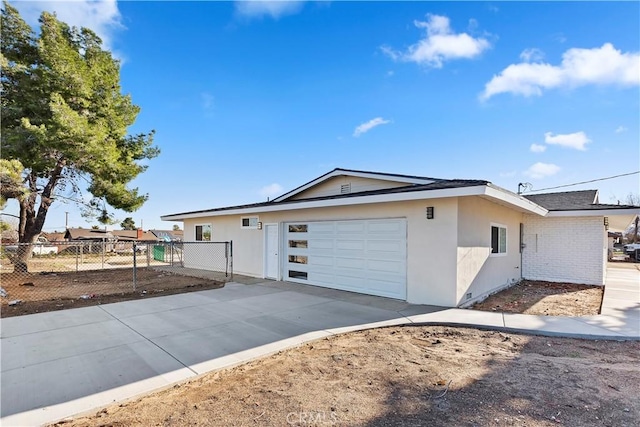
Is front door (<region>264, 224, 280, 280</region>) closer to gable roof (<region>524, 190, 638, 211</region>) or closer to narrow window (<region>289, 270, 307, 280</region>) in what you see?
narrow window (<region>289, 270, 307, 280</region>)

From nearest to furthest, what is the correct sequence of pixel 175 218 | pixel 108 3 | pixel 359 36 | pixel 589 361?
pixel 589 361 < pixel 108 3 < pixel 359 36 < pixel 175 218

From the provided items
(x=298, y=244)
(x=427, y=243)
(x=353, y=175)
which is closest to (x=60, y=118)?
(x=298, y=244)

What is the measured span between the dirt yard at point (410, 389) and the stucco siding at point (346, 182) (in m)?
5.96

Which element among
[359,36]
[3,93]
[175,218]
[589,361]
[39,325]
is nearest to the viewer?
[589,361]

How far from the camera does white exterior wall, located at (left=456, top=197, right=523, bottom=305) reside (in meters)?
7.33

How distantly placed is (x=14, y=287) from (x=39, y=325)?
255 inches

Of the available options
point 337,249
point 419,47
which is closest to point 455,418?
point 337,249

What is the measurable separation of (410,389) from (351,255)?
5745 mm

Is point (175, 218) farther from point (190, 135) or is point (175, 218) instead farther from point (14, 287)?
point (14, 287)

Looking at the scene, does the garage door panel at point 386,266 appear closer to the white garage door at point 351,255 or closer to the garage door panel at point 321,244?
the white garage door at point 351,255

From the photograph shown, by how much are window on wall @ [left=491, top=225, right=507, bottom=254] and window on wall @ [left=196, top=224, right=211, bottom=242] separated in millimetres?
11867

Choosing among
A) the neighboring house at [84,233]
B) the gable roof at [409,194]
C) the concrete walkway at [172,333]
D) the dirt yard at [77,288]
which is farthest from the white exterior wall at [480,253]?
the neighboring house at [84,233]

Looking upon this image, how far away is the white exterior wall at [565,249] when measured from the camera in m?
11.0

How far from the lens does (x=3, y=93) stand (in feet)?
40.1
